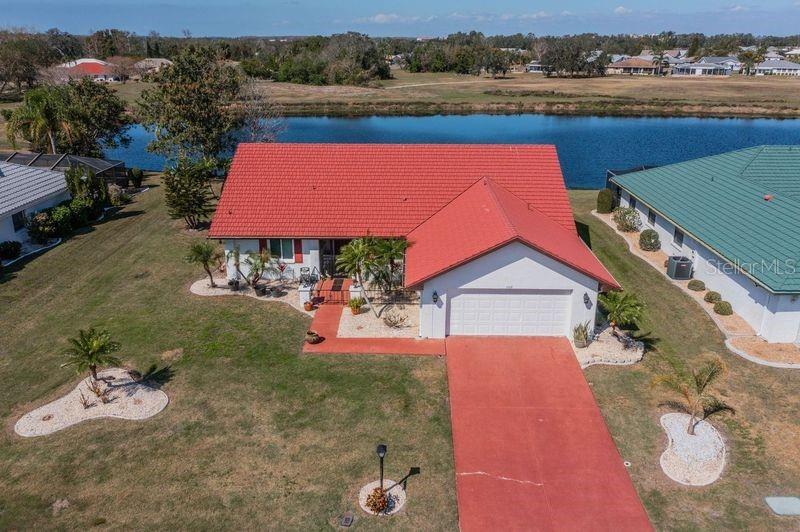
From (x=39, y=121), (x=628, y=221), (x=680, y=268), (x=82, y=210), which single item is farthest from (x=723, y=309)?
(x=39, y=121)

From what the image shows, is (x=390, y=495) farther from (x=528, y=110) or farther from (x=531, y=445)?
(x=528, y=110)

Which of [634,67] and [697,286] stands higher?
[634,67]

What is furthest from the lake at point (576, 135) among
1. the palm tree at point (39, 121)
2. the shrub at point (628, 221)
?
the shrub at point (628, 221)

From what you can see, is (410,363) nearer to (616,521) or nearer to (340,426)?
(340,426)

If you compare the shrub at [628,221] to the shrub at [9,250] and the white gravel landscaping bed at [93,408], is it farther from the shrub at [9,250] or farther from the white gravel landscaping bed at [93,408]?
the shrub at [9,250]

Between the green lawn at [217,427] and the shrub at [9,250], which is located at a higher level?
the shrub at [9,250]
